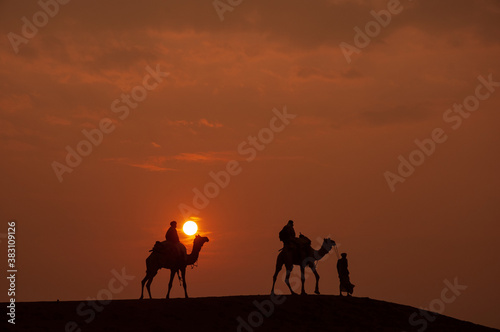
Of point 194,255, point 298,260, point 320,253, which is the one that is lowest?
point 298,260

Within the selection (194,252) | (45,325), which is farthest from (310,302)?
(45,325)

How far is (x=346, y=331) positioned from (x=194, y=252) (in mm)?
8795

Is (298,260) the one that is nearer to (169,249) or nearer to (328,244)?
(328,244)

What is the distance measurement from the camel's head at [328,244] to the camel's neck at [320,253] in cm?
20

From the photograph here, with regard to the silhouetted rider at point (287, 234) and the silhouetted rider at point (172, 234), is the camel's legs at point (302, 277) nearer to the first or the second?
the silhouetted rider at point (287, 234)

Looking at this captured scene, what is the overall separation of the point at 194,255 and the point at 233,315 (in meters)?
6.11

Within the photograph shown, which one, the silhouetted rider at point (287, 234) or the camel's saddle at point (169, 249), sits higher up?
the silhouetted rider at point (287, 234)

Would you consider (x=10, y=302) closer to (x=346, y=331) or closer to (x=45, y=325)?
(x=45, y=325)

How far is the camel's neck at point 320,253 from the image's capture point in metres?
39.7

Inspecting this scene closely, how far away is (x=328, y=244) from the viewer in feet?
133

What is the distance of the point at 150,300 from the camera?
111 feet

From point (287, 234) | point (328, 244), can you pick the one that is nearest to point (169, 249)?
point (287, 234)

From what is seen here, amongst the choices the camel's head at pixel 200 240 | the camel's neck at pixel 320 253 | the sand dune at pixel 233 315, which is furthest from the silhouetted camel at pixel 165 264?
the camel's neck at pixel 320 253

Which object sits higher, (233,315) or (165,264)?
(165,264)
